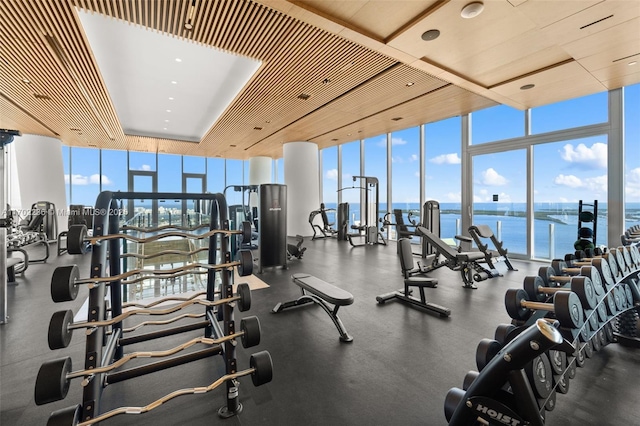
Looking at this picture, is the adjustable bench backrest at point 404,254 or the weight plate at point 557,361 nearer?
the weight plate at point 557,361

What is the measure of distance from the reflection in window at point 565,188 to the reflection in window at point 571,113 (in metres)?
0.33

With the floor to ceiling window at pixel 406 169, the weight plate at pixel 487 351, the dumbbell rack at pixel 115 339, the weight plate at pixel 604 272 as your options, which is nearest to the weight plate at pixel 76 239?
the dumbbell rack at pixel 115 339

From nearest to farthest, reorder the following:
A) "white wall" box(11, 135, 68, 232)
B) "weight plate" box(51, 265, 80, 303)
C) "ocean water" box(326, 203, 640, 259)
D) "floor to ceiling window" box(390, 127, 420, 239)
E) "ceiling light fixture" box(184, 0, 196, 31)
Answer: "weight plate" box(51, 265, 80, 303) < "ceiling light fixture" box(184, 0, 196, 31) < "ocean water" box(326, 203, 640, 259) < "floor to ceiling window" box(390, 127, 420, 239) < "white wall" box(11, 135, 68, 232)

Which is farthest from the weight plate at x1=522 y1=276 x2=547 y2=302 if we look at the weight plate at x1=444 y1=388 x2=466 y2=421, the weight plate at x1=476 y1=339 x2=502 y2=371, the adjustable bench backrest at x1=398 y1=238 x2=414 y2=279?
the adjustable bench backrest at x1=398 y1=238 x2=414 y2=279

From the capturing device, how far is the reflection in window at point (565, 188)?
5.28m

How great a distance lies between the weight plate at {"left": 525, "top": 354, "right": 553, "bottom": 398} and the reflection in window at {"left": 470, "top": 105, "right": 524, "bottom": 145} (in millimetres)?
6564

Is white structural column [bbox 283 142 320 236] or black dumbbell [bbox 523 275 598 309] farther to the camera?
white structural column [bbox 283 142 320 236]

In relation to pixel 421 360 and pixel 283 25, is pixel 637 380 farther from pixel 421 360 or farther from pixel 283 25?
pixel 283 25

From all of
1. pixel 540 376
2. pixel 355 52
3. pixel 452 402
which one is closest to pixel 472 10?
pixel 355 52

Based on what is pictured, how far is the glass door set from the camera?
6305 millimetres

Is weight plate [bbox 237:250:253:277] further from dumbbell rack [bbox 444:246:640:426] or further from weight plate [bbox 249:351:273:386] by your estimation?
dumbbell rack [bbox 444:246:640:426]

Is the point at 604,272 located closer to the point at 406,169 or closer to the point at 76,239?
the point at 76,239

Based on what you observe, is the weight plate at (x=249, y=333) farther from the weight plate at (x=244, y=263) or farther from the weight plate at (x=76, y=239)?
the weight plate at (x=76, y=239)

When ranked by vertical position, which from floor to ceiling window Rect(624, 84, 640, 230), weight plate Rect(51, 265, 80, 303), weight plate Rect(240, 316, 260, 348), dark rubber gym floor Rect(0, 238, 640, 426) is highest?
floor to ceiling window Rect(624, 84, 640, 230)
